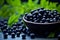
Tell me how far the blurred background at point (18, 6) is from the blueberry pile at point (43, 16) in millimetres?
38

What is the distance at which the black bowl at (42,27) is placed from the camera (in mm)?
788

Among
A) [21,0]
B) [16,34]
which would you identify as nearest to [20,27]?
[16,34]

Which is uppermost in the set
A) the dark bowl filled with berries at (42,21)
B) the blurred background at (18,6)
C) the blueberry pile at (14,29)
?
the blurred background at (18,6)

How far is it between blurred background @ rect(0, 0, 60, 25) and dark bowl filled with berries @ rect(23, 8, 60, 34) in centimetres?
4

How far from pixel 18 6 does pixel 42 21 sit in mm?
165

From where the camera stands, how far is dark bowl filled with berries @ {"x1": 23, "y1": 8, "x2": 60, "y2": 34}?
79 centimetres

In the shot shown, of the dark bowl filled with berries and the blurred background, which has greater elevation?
the blurred background

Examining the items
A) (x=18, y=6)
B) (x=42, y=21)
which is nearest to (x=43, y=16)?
(x=42, y=21)

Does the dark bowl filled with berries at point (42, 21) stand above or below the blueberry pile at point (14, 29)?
above

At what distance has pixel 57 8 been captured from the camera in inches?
33.4

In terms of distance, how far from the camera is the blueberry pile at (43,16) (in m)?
0.79

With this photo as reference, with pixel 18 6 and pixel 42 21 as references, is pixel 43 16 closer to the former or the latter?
pixel 42 21

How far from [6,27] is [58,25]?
0.28 m

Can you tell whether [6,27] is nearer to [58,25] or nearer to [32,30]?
[32,30]
